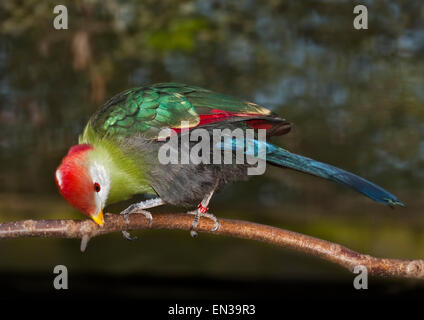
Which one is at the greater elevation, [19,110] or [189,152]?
[19,110]

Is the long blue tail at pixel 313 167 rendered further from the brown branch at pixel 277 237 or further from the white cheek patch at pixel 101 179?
the white cheek patch at pixel 101 179

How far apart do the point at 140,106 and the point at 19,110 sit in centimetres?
69

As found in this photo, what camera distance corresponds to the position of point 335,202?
167 cm

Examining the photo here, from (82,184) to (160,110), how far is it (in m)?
0.22

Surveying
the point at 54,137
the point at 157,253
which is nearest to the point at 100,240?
the point at 157,253

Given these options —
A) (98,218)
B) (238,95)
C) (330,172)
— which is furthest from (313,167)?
(238,95)

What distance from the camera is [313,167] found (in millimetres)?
998

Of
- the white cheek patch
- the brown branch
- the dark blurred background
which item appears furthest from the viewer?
the dark blurred background

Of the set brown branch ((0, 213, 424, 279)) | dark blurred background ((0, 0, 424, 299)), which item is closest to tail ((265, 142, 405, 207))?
brown branch ((0, 213, 424, 279))

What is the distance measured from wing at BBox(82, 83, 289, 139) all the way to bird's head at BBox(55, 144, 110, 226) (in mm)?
98

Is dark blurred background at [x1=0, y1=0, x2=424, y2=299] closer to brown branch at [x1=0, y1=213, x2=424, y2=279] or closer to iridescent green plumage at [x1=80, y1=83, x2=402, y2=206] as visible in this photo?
iridescent green plumage at [x1=80, y1=83, x2=402, y2=206]

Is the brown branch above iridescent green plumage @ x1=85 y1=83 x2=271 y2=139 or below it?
A: below

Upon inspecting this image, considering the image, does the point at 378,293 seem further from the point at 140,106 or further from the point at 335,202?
the point at 140,106

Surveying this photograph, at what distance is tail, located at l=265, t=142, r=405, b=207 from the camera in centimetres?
90
